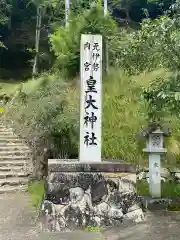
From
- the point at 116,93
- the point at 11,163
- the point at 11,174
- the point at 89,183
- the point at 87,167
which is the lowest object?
the point at 11,174

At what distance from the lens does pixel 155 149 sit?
278 inches

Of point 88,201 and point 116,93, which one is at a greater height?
point 116,93

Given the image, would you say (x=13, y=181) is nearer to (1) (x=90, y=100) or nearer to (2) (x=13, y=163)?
(2) (x=13, y=163)

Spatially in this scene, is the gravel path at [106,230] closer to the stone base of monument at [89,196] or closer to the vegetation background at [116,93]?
the stone base of monument at [89,196]

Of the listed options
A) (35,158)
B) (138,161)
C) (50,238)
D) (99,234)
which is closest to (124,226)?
(99,234)

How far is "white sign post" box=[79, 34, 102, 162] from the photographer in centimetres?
611

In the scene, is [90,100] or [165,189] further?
[165,189]

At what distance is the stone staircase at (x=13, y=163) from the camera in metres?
9.07

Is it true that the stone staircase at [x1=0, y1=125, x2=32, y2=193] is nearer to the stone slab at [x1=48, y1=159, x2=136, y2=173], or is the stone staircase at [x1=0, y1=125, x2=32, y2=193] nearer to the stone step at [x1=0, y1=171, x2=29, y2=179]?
the stone step at [x1=0, y1=171, x2=29, y2=179]

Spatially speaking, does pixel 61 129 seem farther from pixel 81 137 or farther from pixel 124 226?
pixel 124 226

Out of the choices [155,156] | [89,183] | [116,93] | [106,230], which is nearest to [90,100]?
[89,183]

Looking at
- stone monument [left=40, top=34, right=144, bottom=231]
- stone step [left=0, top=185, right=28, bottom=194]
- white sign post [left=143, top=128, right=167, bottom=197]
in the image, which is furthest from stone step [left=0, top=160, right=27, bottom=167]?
stone monument [left=40, top=34, right=144, bottom=231]

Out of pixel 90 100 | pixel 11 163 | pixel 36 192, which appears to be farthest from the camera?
pixel 11 163

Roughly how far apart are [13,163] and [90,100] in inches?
184
